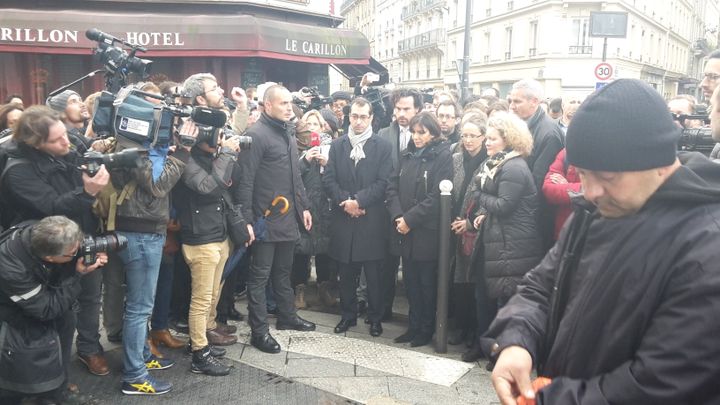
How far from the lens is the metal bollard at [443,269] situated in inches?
192

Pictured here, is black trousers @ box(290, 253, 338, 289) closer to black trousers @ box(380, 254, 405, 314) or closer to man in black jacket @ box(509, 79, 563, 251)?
black trousers @ box(380, 254, 405, 314)

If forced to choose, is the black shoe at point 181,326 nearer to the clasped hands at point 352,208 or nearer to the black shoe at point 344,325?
the black shoe at point 344,325

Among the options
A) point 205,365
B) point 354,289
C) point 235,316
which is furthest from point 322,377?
point 235,316

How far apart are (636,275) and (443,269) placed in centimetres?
350

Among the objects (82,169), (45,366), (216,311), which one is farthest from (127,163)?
(216,311)

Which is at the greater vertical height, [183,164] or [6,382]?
[183,164]

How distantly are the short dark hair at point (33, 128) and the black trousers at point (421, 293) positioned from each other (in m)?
3.14

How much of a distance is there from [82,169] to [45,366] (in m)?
1.23

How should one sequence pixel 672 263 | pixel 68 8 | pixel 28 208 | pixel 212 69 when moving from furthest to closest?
pixel 212 69 < pixel 68 8 < pixel 28 208 < pixel 672 263

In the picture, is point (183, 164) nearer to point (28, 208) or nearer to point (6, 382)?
point (28, 208)

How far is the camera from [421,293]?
548cm

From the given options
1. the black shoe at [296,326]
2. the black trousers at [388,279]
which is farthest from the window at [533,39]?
the black shoe at [296,326]

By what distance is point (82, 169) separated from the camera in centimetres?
354

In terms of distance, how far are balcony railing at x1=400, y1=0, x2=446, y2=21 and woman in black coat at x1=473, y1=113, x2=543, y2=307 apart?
4393 centimetres
